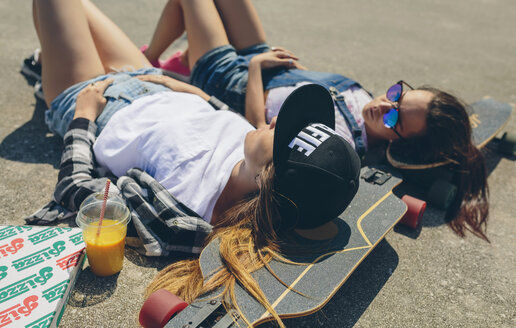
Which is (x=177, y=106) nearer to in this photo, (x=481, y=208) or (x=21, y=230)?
(x=21, y=230)

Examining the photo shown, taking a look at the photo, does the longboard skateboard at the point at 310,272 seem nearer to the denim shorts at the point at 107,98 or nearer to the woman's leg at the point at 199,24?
the denim shorts at the point at 107,98

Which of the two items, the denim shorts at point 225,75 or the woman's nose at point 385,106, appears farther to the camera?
the denim shorts at point 225,75

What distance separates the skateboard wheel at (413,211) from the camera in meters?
2.56

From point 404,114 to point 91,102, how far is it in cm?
202

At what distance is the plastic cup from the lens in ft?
6.08

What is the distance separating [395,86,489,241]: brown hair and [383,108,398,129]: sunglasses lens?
18 cm

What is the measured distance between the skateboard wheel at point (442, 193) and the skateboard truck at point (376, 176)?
1.21 feet

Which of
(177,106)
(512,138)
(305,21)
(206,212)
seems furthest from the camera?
(305,21)

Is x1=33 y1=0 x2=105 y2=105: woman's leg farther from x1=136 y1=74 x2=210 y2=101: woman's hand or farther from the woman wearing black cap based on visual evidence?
x1=136 y1=74 x2=210 y2=101: woman's hand

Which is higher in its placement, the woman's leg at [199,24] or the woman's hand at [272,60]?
the woman's leg at [199,24]

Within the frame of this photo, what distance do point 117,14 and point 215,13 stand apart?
2.59 metres

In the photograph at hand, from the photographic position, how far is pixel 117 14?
519cm

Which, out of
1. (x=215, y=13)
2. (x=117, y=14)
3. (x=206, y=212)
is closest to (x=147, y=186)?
(x=206, y=212)

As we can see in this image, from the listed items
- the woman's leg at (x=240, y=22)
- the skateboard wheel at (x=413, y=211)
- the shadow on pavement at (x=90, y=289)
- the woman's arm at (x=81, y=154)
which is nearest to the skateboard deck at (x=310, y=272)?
the skateboard wheel at (x=413, y=211)
